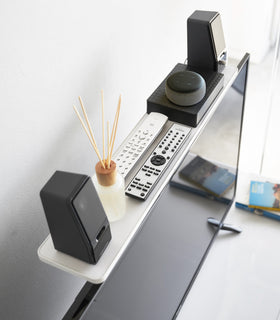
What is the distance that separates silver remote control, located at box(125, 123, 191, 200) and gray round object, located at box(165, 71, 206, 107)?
2.7 inches

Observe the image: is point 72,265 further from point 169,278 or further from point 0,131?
point 169,278

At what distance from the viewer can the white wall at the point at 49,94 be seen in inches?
31.3

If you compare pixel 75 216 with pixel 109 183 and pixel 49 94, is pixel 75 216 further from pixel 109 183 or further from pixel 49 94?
pixel 49 94

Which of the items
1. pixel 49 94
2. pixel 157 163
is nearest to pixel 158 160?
pixel 157 163

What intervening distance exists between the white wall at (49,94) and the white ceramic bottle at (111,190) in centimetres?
16

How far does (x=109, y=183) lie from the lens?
2.71 feet

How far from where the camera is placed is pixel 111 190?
832 mm

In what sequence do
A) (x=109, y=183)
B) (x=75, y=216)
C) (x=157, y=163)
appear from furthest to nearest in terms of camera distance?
(x=157, y=163) < (x=109, y=183) < (x=75, y=216)

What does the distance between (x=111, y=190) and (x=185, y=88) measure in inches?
14.3

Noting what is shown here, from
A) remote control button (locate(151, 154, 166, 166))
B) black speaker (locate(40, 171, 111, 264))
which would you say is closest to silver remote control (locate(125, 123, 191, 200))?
remote control button (locate(151, 154, 166, 166))

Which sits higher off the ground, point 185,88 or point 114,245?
point 185,88

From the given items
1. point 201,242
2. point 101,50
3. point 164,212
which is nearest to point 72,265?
point 164,212

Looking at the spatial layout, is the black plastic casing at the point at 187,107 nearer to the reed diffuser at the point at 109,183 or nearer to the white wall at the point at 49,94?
the white wall at the point at 49,94

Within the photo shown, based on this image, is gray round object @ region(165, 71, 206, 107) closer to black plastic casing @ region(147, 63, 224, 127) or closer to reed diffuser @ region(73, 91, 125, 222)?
black plastic casing @ region(147, 63, 224, 127)
